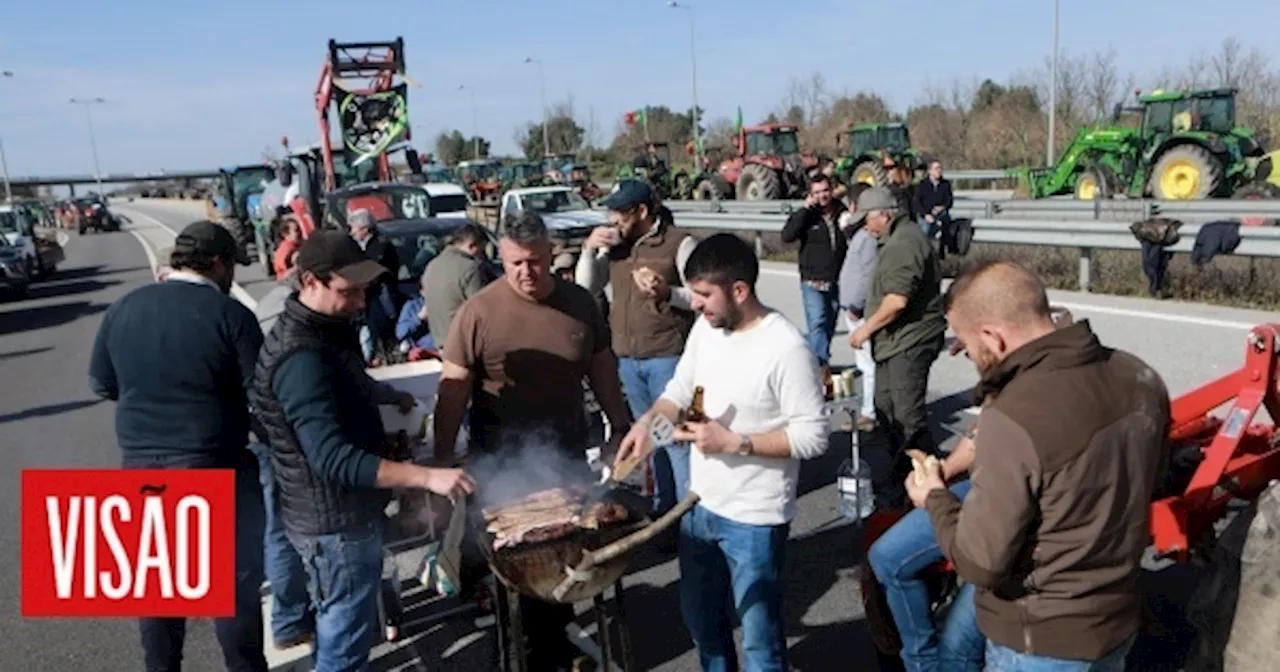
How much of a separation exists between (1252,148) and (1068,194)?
158 inches

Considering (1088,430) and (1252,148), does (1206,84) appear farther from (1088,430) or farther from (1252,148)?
(1088,430)

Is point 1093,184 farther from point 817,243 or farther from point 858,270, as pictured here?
point 858,270

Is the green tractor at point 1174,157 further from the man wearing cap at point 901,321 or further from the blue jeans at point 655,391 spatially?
the blue jeans at point 655,391

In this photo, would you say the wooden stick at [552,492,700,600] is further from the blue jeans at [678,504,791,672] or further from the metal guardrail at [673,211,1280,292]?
the metal guardrail at [673,211,1280,292]

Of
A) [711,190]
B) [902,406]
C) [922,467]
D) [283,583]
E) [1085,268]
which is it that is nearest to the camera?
[922,467]

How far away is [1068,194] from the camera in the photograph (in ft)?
72.4

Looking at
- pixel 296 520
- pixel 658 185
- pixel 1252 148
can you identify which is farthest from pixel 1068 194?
pixel 296 520

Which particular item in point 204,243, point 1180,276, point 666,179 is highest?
point 666,179

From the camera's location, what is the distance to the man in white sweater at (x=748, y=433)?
121 inches

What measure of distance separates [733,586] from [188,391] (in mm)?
2135

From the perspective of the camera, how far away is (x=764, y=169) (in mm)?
24688

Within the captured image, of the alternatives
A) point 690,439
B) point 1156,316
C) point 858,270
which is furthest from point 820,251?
point 690,439

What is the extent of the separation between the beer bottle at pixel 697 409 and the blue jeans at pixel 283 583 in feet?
6.99

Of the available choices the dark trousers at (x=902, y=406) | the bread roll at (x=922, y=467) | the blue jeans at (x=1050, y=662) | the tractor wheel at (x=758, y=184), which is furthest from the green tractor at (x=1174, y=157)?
the blue jeans at (x=1050, y=662)
